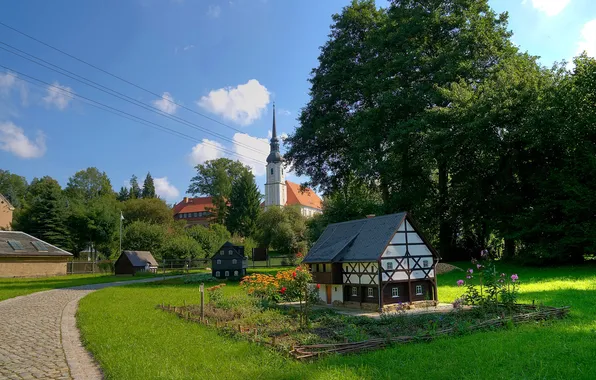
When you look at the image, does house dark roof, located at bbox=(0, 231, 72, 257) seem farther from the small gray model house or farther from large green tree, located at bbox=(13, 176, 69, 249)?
the small gray model house

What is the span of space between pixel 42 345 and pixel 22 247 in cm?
3675

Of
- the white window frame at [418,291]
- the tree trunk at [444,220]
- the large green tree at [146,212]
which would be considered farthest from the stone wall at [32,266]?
the white window frame at [418,291]

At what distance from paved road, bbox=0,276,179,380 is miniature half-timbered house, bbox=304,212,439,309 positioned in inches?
390

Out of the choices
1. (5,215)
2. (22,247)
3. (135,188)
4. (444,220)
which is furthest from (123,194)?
(444,220)

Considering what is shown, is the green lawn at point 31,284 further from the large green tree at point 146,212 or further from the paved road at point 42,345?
the large green tree at point 146,212

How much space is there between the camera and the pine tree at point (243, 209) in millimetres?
72369

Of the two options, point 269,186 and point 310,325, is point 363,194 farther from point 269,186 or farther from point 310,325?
point 269,186

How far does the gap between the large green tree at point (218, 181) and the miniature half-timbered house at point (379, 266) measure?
61.2 m

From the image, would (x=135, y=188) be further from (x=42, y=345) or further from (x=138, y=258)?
(x=42, y=345)

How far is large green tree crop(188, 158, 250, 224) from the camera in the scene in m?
79.8

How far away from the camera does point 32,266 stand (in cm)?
4119

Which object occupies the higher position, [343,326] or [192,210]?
[192,210]

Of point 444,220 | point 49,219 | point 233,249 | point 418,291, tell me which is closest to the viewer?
point 418,291

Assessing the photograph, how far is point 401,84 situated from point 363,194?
11380 mm
